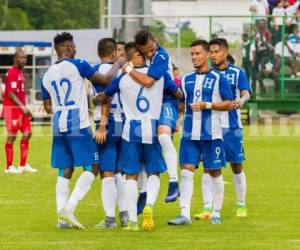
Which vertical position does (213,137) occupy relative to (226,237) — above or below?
above

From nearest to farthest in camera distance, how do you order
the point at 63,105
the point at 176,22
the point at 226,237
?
the point at 226,237, the point at 63,105, the point at 176,22

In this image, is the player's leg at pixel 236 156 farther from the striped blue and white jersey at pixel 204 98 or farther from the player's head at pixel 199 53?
the player's head at pixel 199 53

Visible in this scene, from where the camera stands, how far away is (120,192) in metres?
12.9

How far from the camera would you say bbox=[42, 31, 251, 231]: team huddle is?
12242 mm

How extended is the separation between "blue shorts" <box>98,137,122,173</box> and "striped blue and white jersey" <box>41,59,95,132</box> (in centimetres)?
33

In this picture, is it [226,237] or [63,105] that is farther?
[63,105]

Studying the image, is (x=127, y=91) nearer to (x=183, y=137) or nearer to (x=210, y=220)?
(x=183, y=137)

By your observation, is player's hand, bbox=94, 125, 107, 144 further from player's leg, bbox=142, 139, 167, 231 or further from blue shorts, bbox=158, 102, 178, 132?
blue shorts, bbox=158, 102, 178, 132

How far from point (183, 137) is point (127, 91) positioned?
3.61 feet

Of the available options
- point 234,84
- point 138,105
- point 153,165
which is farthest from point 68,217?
point 234,84

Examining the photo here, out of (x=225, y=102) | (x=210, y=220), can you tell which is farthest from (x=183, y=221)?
(x=225, y=102)

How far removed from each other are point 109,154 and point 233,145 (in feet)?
6.36

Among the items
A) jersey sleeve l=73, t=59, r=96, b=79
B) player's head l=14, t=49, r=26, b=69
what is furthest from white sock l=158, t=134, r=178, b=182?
player's head l=14, t=49, r=26, b=69

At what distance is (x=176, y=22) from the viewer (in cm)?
3691
